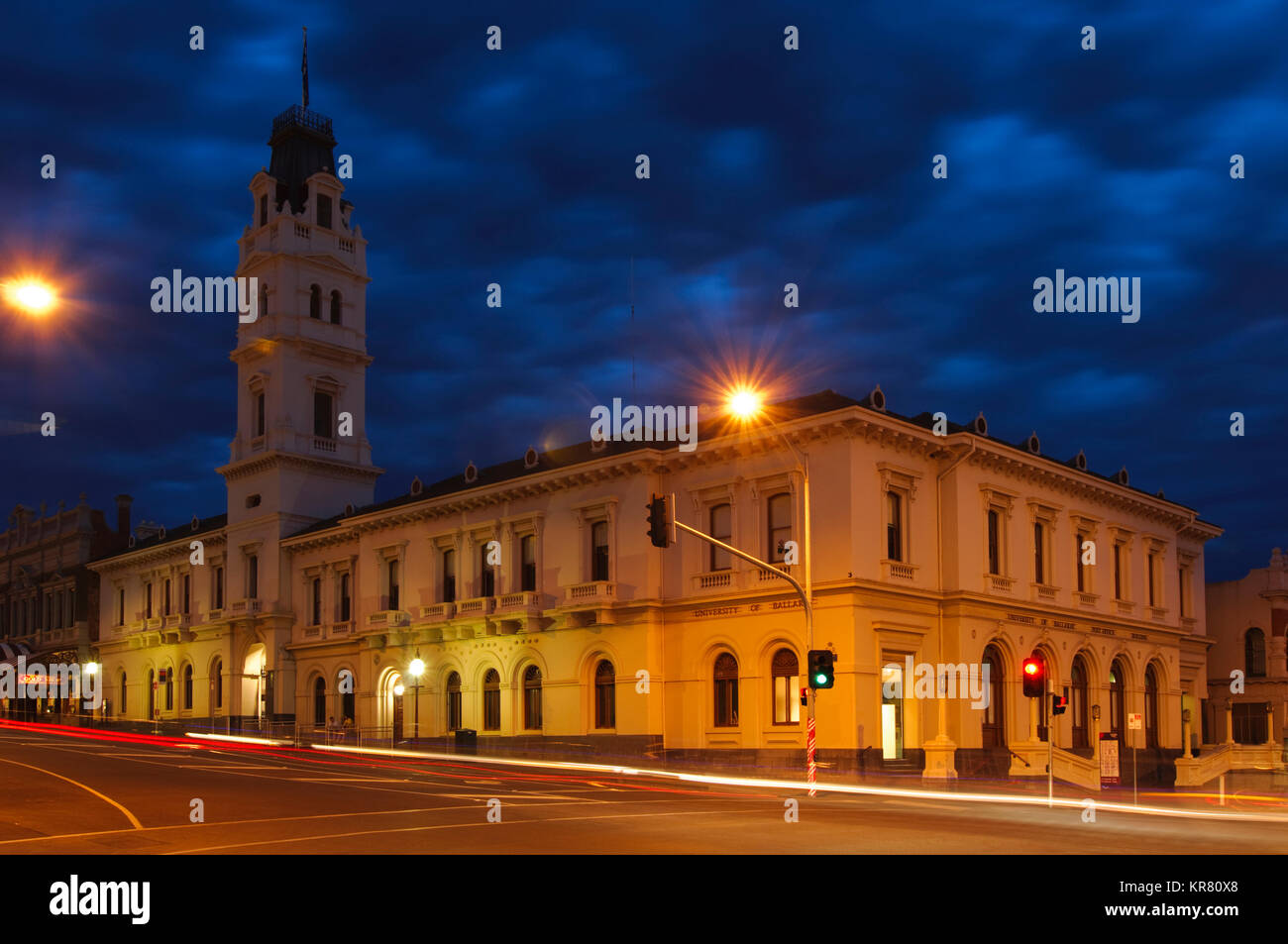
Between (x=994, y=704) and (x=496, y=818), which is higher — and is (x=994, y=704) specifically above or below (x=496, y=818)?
below

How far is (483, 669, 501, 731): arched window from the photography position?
5309cm

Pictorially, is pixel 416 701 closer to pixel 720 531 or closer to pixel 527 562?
pixel 527 562

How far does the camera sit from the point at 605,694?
48594mm

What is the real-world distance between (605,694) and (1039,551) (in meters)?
17.1

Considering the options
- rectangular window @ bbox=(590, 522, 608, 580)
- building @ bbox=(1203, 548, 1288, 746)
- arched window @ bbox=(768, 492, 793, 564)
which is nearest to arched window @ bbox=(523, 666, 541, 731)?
rectangular window @ bbox=(590, 522, 608, 580)

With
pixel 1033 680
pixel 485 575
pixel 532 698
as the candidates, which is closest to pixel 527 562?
pixel 485 575

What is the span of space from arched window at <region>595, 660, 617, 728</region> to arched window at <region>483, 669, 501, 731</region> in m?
5.79

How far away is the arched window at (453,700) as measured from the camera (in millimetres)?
55594

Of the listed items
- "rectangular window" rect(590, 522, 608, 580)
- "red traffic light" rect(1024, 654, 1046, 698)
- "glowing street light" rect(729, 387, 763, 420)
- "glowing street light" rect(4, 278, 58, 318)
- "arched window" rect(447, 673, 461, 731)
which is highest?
"glowing street light" rect(729, 387, 763, 420)

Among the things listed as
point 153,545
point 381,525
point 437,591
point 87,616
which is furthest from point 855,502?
point 87,616

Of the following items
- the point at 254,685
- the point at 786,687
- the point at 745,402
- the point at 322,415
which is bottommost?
the point at 254,685

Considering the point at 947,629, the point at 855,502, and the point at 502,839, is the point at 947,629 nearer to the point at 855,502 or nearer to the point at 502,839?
the point at 855,502

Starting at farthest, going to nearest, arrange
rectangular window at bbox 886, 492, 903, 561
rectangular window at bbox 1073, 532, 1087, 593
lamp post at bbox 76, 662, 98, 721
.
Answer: lamp post at bbox 76, 662, 98, 721
rectangular window at bbox 1073, 532, 1087, 593
rectangular window at bbox 886, 492, 903, 561

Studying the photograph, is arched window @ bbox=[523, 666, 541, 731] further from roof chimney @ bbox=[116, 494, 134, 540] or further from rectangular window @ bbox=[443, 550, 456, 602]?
roof chimney @ bbox=[116, 494, 134, 540]
